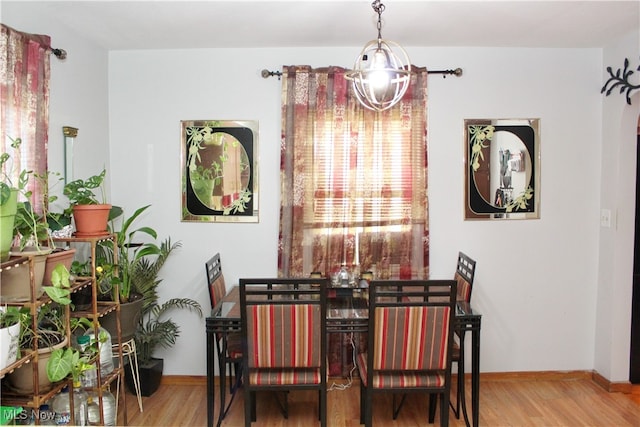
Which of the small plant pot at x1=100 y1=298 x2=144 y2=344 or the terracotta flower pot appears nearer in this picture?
the terracotta flower pot

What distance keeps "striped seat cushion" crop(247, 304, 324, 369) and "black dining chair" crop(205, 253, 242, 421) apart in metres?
0.41

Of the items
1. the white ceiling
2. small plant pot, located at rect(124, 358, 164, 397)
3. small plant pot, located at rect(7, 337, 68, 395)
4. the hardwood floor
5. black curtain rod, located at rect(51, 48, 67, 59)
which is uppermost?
the white ceiling

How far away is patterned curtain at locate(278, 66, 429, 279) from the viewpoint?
3.30m

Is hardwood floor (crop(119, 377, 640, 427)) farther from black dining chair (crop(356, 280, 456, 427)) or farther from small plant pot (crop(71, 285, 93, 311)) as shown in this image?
small plant pot (crop(71, 285, 93, 311))

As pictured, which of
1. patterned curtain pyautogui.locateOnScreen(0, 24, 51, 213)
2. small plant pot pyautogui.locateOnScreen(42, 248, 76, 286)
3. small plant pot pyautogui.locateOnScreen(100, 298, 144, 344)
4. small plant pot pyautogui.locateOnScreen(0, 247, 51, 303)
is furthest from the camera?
small plant pot pyautogui.locateOnScreen(100, 298, 144, 344)

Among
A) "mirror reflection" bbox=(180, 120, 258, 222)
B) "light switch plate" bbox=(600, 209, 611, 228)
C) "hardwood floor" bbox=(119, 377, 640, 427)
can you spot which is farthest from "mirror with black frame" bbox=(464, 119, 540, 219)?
"mirror reflection" bbox=(180, 120, 258, 222)

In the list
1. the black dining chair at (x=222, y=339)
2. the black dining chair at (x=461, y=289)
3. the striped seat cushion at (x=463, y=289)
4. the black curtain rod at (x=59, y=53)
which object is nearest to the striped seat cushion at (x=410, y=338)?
the black dining chair at (x=461, y=289)

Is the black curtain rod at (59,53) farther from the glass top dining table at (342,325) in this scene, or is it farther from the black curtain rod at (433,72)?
the glass top dining table at (342,325)

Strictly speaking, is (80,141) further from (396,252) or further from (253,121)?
(396,252)

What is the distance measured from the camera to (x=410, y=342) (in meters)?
2.32

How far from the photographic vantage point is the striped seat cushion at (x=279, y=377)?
241cm

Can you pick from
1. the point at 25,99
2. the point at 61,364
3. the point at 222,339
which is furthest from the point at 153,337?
the point at 25,99

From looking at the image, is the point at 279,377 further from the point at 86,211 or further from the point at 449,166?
the point at 449,166

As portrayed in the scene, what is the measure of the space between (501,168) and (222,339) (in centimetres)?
228
